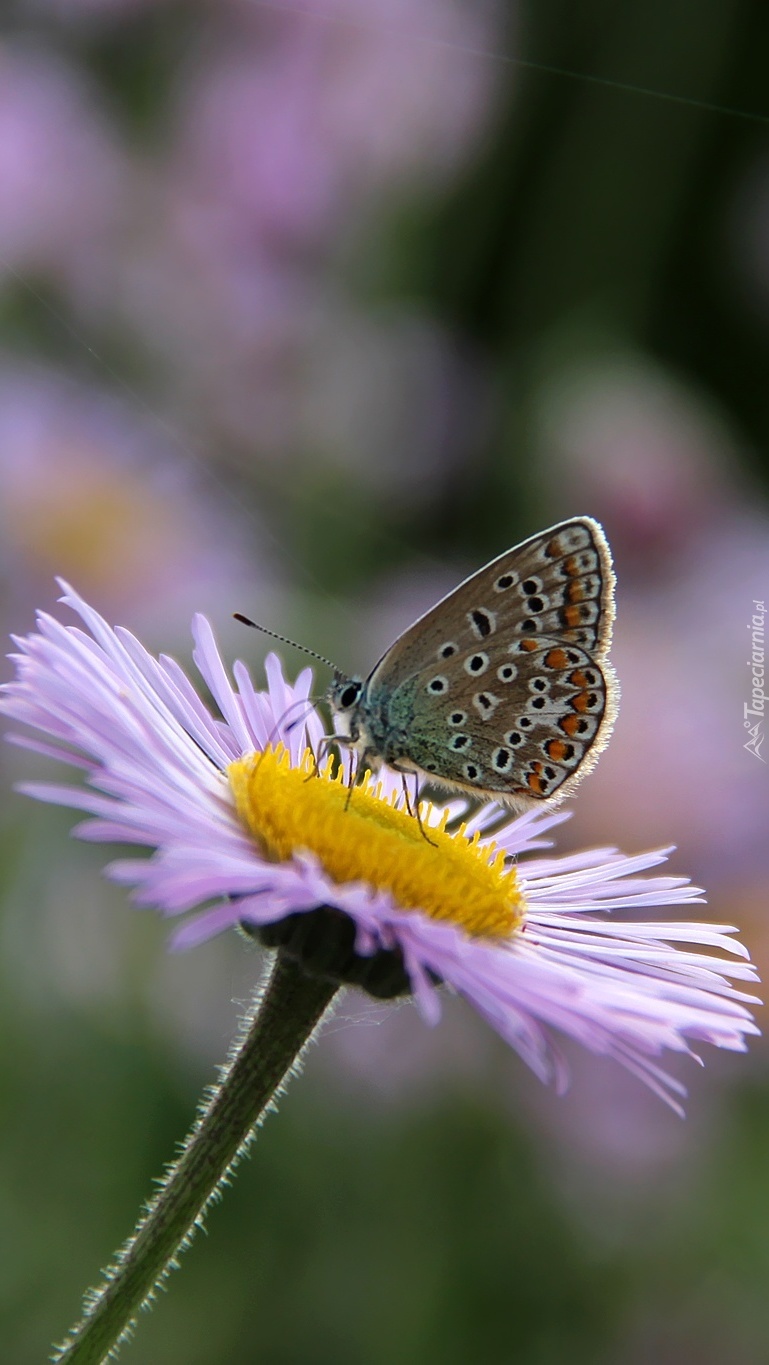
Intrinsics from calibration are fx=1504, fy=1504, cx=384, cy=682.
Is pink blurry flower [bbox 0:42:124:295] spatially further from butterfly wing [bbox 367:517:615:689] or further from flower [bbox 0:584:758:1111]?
butterfly wing [bbox 367:517:615:689]

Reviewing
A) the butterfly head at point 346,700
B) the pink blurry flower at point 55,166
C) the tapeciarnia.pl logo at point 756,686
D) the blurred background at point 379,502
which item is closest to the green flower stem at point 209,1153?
the butterfly head at point 346,700

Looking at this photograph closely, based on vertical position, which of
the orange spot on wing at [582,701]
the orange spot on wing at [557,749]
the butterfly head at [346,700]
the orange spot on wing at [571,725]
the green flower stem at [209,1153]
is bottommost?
the green flower stem at [209,1153]

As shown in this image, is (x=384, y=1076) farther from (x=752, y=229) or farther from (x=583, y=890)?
(x=752, y=229)

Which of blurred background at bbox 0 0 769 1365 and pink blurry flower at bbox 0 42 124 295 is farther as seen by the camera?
pink blurry flower at bbox 0 42 124 295

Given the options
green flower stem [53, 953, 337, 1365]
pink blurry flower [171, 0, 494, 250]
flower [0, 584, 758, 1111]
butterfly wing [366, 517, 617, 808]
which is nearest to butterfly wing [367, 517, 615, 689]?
butterfly wing [366, 517, 617, 808]

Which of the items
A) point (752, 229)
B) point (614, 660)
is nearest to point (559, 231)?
point (752, 229)

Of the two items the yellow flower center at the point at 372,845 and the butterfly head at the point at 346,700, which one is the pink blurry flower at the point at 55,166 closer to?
the butterfly head at the point at 346,700

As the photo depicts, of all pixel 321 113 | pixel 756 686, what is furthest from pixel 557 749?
pixel 321 113
